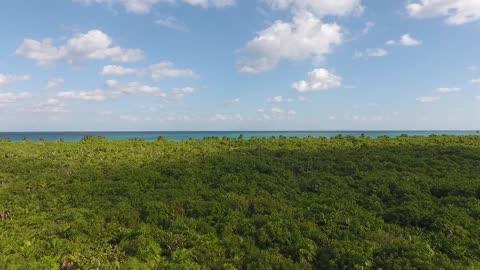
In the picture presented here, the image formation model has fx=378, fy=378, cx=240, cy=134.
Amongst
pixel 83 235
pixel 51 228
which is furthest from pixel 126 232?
pixel 51 228

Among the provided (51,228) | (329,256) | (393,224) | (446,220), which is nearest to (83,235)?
(51,228)

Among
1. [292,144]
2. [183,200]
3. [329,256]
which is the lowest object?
[329,256]

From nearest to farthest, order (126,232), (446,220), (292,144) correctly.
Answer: (126,232) → (446,220) → (292,144)

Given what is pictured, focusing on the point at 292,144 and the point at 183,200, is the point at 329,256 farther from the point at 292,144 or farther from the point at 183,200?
the point at 292,144

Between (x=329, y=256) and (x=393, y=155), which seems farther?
(x=393, y=155)

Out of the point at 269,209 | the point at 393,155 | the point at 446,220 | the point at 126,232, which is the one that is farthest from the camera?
the point at 393,155

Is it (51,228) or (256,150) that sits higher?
(256,150)
